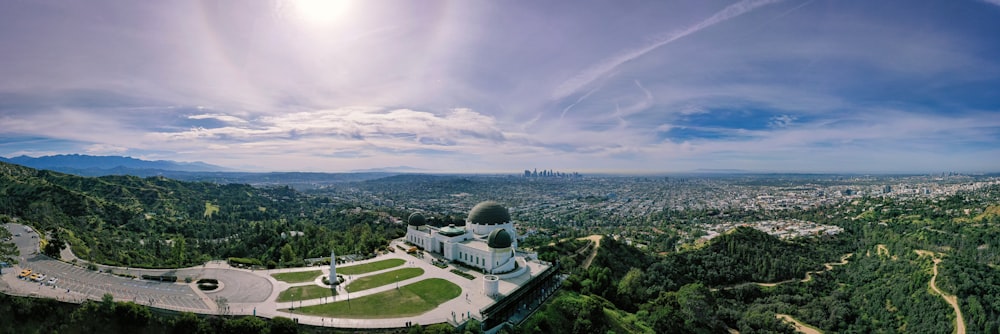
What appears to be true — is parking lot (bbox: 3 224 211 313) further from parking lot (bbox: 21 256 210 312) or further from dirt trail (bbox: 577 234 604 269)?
dirt trail (bbox: 577 234 604 269)

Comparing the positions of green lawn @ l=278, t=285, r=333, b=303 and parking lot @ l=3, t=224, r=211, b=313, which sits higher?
parking lot @ l=3, t=224, r=211, b=313

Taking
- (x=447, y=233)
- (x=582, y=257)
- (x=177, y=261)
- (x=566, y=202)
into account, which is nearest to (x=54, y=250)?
(x=177, y=261)

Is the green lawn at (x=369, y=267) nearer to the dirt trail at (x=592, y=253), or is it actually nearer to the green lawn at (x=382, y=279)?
the green lawn at (x=382, y=279)

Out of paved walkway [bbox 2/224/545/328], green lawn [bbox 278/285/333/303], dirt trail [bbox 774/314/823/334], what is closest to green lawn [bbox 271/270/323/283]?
paved walkway [bbox 2/224/545/328]

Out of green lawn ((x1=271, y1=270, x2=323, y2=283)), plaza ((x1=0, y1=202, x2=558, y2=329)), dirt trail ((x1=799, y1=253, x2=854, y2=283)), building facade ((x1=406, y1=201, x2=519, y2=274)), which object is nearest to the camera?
plaza ((x1=0, y1=202, x2=558, y2=329))

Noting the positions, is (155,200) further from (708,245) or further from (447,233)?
(708,245)

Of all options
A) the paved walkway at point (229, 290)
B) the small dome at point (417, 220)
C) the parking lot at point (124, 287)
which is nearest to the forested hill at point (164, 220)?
the parking lot at point (124, 287)
